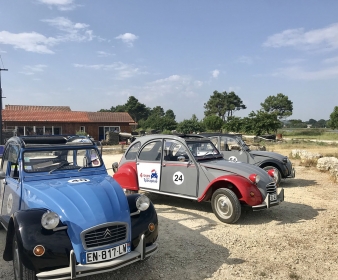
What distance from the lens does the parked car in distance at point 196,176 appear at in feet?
20.4

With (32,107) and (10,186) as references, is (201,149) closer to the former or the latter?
(10,186)

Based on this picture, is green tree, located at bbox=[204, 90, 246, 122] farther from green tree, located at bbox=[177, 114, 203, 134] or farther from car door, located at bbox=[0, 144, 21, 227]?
car door, located at bbox=[0, 144, 21, 227]

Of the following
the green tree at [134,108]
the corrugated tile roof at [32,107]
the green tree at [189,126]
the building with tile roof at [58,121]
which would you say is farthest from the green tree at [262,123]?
the green tree at [134,108]

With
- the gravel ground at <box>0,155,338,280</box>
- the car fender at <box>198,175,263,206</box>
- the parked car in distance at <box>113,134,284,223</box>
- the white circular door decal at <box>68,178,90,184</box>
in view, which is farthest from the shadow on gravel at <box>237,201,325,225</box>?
the white circular door decal at <box>68,178,90,184</box>

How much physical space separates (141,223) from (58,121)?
31.6 metres

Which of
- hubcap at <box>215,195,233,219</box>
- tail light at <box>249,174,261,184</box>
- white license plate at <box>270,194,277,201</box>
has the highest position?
tail light at <box>249,174,261,184</box>

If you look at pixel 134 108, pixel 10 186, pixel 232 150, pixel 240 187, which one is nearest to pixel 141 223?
pixel 10 186

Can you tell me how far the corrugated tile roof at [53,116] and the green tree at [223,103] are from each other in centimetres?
3778

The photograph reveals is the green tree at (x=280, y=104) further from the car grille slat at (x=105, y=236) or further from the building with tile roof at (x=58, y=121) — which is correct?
the car grille slat at (x=105, y=236)

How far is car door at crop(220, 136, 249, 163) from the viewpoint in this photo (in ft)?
33.2

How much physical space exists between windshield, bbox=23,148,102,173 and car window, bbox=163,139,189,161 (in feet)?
7.70

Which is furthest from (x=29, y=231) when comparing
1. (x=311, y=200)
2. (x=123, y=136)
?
(x=123, y=136)

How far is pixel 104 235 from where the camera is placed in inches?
142

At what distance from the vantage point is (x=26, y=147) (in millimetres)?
4684
